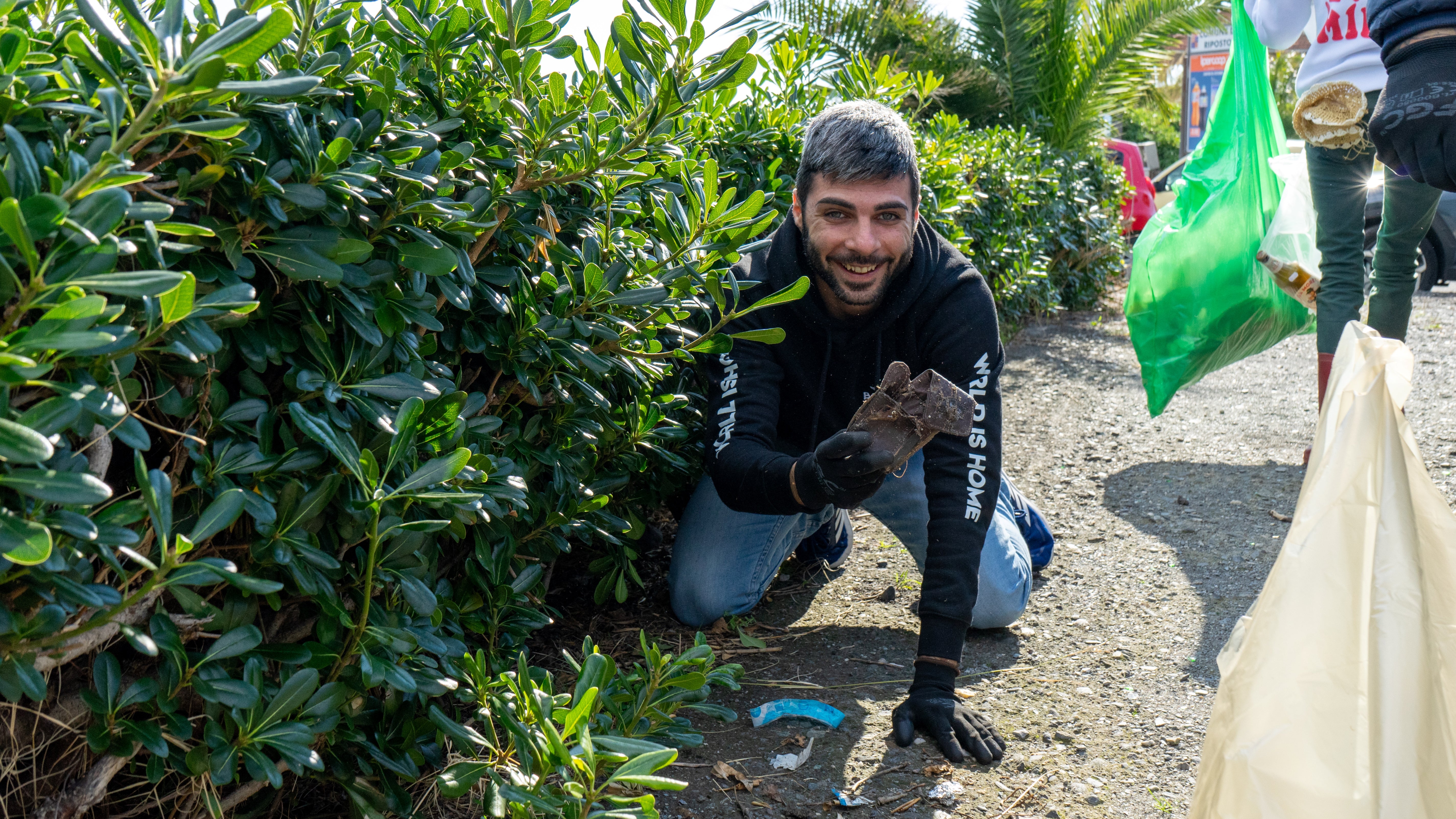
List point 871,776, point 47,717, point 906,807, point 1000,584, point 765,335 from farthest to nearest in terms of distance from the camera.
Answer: point 1000,584, point 871,776, point 906,807, point 765,335, point 47,717

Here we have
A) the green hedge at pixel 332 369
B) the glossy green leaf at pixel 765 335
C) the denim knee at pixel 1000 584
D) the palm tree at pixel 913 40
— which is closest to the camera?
the green hedge at pixel 332 369

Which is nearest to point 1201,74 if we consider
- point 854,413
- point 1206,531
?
point 1206,531

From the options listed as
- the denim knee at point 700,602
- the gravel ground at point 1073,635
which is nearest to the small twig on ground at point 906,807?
the gravel ground at point 1073,635

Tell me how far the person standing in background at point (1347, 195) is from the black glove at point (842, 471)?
1.82 meters

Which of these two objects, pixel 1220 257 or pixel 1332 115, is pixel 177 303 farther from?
pixel 1220 257

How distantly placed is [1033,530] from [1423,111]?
1.77 metres

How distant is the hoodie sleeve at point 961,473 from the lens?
2.39 metres

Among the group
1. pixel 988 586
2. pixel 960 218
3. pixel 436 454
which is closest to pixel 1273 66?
pixel 960 218

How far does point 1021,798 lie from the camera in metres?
2.16

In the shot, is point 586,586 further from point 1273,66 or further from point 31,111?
point 1273,66

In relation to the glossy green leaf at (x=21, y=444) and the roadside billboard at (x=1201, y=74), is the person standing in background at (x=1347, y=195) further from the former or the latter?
the roadside billboard at (x=1201, y=74)

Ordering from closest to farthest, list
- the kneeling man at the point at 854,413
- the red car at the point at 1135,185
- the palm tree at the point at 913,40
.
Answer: the kneeling man at the point at 854,413 < the palm tree at the point at 913,40 < the red car at the point at 1135,185

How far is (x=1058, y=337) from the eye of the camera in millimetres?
7531

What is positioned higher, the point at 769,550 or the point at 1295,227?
the point at 1295,227
